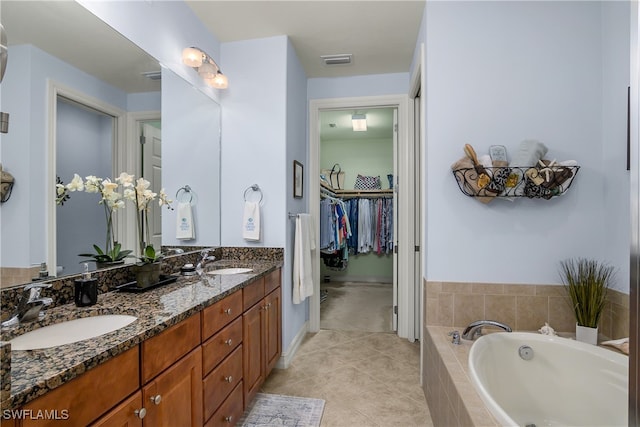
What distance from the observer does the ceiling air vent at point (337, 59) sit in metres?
2.75

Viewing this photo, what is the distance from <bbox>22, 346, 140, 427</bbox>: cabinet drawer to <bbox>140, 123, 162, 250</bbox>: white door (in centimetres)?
101

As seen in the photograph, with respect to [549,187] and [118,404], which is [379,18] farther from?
[118,404]

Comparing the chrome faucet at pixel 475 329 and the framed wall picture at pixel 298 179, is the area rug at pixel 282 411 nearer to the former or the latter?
the chrome faucet at pixel 475 329

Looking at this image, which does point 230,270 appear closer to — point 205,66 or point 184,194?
point 184,194

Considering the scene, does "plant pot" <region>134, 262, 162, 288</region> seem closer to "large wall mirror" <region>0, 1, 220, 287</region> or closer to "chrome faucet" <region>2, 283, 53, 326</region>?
"large wall mirror" <region>0, 1, 220, 287</region>

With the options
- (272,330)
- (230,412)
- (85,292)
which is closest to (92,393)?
(85,292)

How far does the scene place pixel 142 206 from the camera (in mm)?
1747

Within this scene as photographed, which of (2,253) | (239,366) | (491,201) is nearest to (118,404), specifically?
(2,253)

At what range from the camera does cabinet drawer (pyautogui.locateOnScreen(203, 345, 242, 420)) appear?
139 centimetres

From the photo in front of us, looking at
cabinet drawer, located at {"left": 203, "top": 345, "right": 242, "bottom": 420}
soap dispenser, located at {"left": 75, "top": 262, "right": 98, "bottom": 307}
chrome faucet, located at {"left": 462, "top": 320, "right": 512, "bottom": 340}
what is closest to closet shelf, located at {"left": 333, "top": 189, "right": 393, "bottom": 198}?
chrome faucet, located at {"left": 462, "top": 320, "right": 512, "bottom": 340}

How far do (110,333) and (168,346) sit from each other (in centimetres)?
22

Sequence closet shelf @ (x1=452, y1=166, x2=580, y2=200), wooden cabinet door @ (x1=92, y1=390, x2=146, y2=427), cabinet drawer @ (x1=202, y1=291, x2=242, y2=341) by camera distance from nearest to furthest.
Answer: wooden cabinet door @ (x1=92, y1=390, x2=146, y2=427)
cabinet drawer @ (x1=202, y1=291, x2=242, y2=341)
closet shelf @ (x1=452, y1=166, x2=580, y2=200)

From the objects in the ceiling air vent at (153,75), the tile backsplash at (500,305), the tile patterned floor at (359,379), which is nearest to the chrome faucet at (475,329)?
the tile backsplash at (500,305)

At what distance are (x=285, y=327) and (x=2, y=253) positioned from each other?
1.81m
